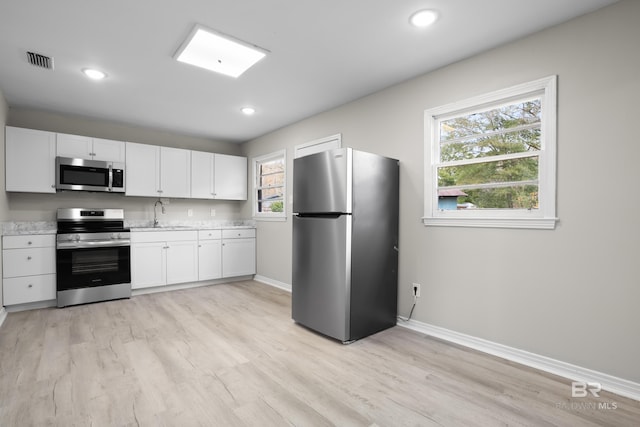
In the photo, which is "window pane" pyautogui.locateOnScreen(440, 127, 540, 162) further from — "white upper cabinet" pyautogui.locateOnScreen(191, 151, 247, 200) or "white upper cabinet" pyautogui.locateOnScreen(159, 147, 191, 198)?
"white upper cabinet" pyautogui.locateOnScreen(159, 147, 191, 198)

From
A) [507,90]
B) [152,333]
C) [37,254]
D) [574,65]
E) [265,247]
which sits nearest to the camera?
[574,65]

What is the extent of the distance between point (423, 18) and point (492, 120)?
1015 mm

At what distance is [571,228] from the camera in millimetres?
2096

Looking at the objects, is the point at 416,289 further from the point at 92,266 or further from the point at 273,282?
the point at 92,266

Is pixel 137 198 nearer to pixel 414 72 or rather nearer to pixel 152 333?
pixel 152 333

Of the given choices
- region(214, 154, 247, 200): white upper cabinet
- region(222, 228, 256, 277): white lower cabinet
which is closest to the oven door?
region(222, 228, 256, 277): white lower cabinet

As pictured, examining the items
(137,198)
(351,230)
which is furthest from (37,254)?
(351,230)

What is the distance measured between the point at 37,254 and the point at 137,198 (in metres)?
1.41

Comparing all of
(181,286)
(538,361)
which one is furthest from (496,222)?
(181,286)

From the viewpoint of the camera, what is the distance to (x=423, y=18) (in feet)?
6.84

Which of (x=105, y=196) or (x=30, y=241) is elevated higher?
(x=105, y=196)

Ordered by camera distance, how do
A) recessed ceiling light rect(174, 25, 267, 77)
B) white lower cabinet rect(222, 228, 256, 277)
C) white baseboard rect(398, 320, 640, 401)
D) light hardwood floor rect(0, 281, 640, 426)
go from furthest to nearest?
white lower cabinet rect(222, 228, 256, 277), recessed ceiling light rect(174, 25, 267, 77), white baseboard rect(398, 320, 640, 401), light hardwood floor rect(0, 281, 640, 426)

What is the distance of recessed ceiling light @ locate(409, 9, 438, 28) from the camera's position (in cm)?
203

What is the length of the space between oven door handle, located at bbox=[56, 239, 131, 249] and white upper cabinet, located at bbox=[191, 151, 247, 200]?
4.05ft
